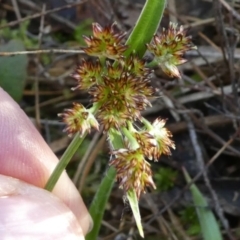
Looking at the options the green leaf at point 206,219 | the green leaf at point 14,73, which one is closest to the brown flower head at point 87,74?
the green leaf at point 206,219

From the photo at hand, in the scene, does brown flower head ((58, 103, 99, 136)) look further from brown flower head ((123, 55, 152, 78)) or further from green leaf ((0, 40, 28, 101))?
green leaf ((0, 40, 28, 101))

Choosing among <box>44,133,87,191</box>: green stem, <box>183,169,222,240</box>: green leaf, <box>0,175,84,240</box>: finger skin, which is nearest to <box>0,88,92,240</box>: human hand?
<box>0,175,84,240</box>: finger skin

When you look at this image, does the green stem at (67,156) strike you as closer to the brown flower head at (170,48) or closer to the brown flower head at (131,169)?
the brown flower head at (131,169)

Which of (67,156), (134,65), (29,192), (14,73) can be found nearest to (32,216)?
(29,192)

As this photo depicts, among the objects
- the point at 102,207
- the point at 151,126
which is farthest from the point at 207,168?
the point at 151,126

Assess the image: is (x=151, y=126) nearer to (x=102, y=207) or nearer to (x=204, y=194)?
(x=102, y=207)

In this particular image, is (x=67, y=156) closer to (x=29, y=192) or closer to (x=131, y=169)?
(x=131, y=169)
